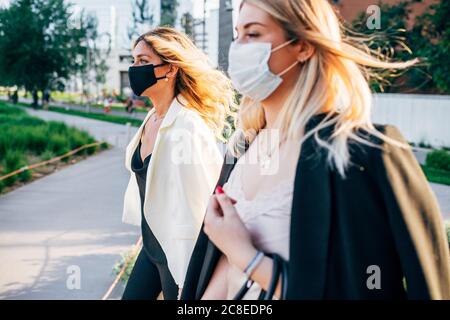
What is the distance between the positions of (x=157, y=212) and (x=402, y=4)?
24519 mm

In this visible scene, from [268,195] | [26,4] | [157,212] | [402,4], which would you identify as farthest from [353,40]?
[26,4]

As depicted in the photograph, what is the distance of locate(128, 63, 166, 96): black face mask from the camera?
141 inches

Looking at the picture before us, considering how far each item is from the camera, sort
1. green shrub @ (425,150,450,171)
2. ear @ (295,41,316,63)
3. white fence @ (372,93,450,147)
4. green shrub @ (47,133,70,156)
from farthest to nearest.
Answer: white fence @ (372,93,450,147)
green shrub @ (47,133,70,156)
green shrub @ (425,150,450,171)
ear @ (295,41,316,63)

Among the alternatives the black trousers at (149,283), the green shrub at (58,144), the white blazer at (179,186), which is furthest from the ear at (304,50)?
the green shrub at (58,144)

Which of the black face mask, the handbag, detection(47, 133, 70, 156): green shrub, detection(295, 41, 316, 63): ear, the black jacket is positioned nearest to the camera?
the black jacket

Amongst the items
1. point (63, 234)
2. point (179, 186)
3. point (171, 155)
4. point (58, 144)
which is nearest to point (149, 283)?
point (179, 186)

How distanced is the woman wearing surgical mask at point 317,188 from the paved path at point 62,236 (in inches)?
176

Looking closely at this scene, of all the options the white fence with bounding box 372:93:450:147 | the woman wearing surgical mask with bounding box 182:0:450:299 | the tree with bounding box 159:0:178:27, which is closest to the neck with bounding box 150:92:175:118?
the woman wearing surgical mask with bounding box 182:0:450:299

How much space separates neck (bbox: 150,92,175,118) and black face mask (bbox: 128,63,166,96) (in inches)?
3.0

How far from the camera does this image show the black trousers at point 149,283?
304 cm

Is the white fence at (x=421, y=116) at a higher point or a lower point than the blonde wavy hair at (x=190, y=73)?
lower

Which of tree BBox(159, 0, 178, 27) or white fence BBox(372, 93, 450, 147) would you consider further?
tree BBox(159, 0, 178, 27)

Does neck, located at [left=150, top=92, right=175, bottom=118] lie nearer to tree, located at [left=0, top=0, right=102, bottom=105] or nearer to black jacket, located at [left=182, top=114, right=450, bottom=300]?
black jacket, located at [left=182, top=114, right=450, bottom=300]

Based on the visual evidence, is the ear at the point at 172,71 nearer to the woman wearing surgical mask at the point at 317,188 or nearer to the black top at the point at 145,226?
the black top at the point at 145,226
